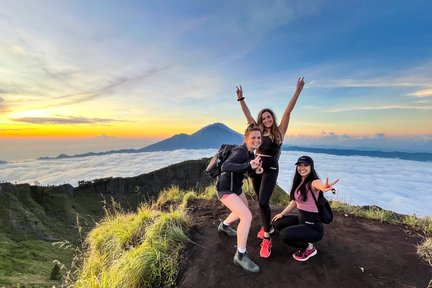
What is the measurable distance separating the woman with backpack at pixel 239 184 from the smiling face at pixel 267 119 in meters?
0.48

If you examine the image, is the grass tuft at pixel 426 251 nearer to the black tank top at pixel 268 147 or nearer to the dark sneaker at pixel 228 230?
the black tank top at pixel 268 147

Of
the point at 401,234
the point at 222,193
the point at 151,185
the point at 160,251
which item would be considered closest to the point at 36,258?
the point at 160,251

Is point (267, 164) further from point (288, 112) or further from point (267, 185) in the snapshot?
point (288, 112)

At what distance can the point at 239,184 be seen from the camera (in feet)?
17.5

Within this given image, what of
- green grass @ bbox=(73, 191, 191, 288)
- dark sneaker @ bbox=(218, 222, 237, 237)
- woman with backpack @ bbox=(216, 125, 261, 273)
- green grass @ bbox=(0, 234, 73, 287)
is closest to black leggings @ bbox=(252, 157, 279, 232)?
woman with backpack @ bbox=(216, 125, 261, 273)

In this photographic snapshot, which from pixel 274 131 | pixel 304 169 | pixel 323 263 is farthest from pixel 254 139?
pixel 323 263

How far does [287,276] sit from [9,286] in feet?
23.4

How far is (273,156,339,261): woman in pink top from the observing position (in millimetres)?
5250

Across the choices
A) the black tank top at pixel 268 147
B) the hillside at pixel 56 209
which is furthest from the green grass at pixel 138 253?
the hillside at pixel 56 209

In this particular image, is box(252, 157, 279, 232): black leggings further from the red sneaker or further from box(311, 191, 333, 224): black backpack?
box(311, 191, 333, 224): black backpack

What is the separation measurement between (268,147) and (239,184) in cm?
88

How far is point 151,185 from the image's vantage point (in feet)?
215

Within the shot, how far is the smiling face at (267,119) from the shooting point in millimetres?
5620

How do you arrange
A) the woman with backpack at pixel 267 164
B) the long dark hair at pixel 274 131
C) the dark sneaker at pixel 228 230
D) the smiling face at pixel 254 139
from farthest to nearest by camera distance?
1. the dark sneaker at pixel 228 230
2. the long dark hair at pixel 274 131
3. the woman with backpack at pixel 267 164
4. the smiling face at pixel 254 139
